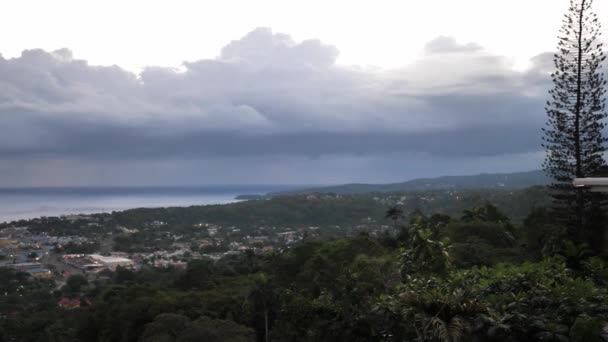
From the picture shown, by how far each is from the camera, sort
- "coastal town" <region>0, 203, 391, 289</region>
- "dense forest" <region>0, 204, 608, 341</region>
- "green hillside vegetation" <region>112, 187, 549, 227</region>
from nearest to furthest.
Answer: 1. "dense forest" <region>0, 204, 608, 341</region>
2. "coastal town" <region>0, 203, 391, 289</region>
3. "green hillside vegetation" <region>112, 187, 549, 227</region>

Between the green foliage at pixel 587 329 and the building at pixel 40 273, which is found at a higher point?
the green foliage at pixel 587 329

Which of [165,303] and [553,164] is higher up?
[553,164]

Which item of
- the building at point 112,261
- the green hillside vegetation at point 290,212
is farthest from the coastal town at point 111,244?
the green hillside vegetation at point 290,212

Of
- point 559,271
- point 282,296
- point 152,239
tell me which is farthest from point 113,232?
point 559,271

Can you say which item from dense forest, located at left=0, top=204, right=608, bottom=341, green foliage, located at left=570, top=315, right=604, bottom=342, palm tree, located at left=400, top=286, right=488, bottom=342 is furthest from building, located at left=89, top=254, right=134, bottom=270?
green foliage, located at left=570, top=315, right=604, bottom=342

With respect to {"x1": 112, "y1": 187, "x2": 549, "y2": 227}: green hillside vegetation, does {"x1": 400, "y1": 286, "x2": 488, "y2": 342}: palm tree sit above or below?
above

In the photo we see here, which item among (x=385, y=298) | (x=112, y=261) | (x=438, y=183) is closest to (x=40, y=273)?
(x=112, y=261)

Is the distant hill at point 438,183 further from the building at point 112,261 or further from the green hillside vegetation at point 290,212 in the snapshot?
the building at point 112,261

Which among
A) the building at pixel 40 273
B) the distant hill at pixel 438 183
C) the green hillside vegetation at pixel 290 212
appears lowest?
the building at pixel 40 273

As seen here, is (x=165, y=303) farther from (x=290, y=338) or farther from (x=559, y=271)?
(x=559, y=271)

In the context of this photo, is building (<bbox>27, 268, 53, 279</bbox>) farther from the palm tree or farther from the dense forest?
the palm tree

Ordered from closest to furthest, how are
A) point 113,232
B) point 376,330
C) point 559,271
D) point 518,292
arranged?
point 518,292 → point 559,271 → point 376,330 → point 113,232
